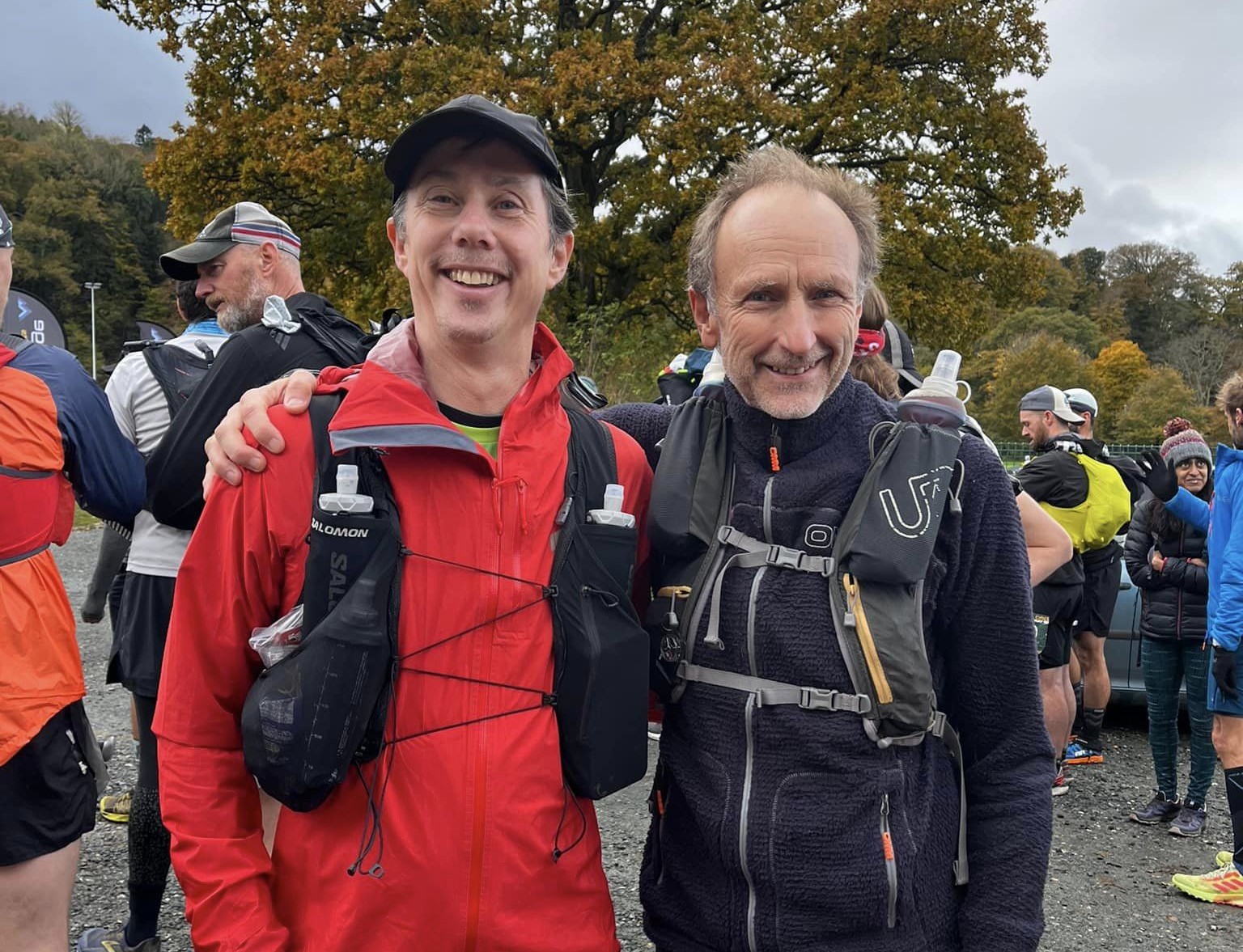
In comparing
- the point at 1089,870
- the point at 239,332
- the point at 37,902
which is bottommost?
the point at 1089,870

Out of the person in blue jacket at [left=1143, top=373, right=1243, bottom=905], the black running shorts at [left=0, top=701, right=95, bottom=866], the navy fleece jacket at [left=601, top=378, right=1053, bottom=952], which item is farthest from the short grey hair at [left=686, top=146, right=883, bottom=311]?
the person in blue jacket at [left=1143, top=373, right=1243, bottom=905]

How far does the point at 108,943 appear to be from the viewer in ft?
11.4

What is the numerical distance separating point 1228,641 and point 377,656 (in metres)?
4.53

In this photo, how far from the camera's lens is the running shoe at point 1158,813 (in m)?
5.44

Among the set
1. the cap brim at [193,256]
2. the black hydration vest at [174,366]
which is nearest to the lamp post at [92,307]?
the cap brim at [193,256]

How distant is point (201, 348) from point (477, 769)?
107 inches

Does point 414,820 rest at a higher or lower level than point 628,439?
lower

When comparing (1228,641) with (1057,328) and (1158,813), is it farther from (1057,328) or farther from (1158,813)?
(1057,328)

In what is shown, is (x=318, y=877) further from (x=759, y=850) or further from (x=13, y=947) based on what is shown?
(x=13, y=947)

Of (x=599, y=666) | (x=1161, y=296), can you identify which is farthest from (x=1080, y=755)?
(x=1161, y=296)

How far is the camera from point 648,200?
17438mm

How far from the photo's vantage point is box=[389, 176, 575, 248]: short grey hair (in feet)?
6.18

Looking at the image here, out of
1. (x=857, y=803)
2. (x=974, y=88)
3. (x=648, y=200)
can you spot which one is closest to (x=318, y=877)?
(x=857, y=803)

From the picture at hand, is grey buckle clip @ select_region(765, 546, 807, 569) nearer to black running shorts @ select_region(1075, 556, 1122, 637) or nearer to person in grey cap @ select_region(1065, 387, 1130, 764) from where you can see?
person in grey cap @ select_region(1065, 387, 1130, 764)
